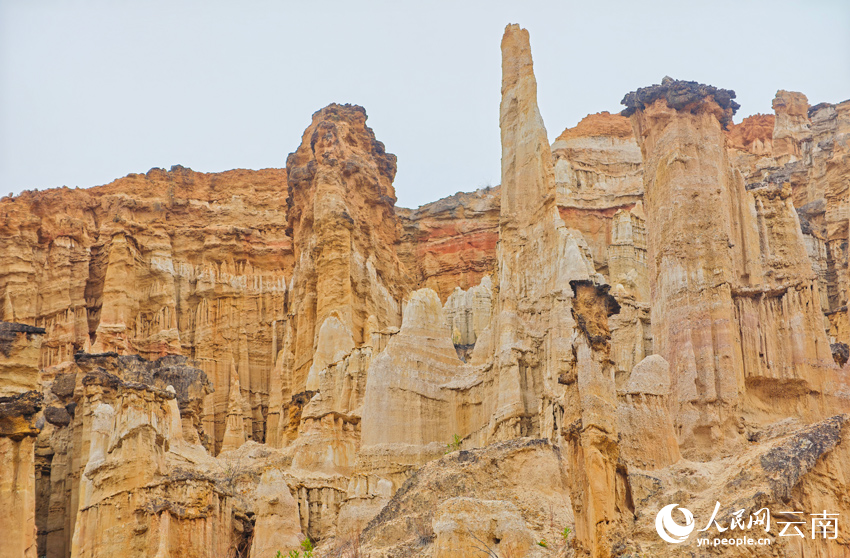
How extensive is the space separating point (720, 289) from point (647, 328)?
8.93m

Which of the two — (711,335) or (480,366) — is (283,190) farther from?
(711,335)

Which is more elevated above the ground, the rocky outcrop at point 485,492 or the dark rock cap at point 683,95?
the dark rock cap at point 683,95

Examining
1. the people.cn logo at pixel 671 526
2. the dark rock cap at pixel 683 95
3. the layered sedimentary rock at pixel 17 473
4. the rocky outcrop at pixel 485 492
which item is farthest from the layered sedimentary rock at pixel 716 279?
the layered sedimentary rock at pixel 17 473

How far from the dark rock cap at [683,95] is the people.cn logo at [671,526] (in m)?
17.8

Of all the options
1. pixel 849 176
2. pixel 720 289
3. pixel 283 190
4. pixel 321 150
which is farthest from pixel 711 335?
pixel 283 190

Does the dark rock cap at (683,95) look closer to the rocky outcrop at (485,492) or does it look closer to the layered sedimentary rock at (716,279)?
the layered sedimentary rock at (716,279)

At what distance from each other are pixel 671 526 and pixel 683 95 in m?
18.4

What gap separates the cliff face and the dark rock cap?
0.31 ft

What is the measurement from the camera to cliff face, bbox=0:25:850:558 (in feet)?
58.1

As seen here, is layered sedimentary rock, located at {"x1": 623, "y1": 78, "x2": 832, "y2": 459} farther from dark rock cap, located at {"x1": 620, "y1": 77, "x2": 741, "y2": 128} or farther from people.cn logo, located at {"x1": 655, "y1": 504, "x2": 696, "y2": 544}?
people.cn logo, located at {"x1": 655, "y1": 504, "x2": 696, "y2": 544}

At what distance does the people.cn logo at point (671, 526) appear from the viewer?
15.4 meters

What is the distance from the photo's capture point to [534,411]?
33156mm

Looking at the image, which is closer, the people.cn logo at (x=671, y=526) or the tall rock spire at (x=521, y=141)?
the people.cn logo at (x=671, y=526)

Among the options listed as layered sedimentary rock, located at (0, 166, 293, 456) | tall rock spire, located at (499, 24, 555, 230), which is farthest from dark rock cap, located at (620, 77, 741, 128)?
layered sedimentary rock, located at (0, 166, 293, 456)
